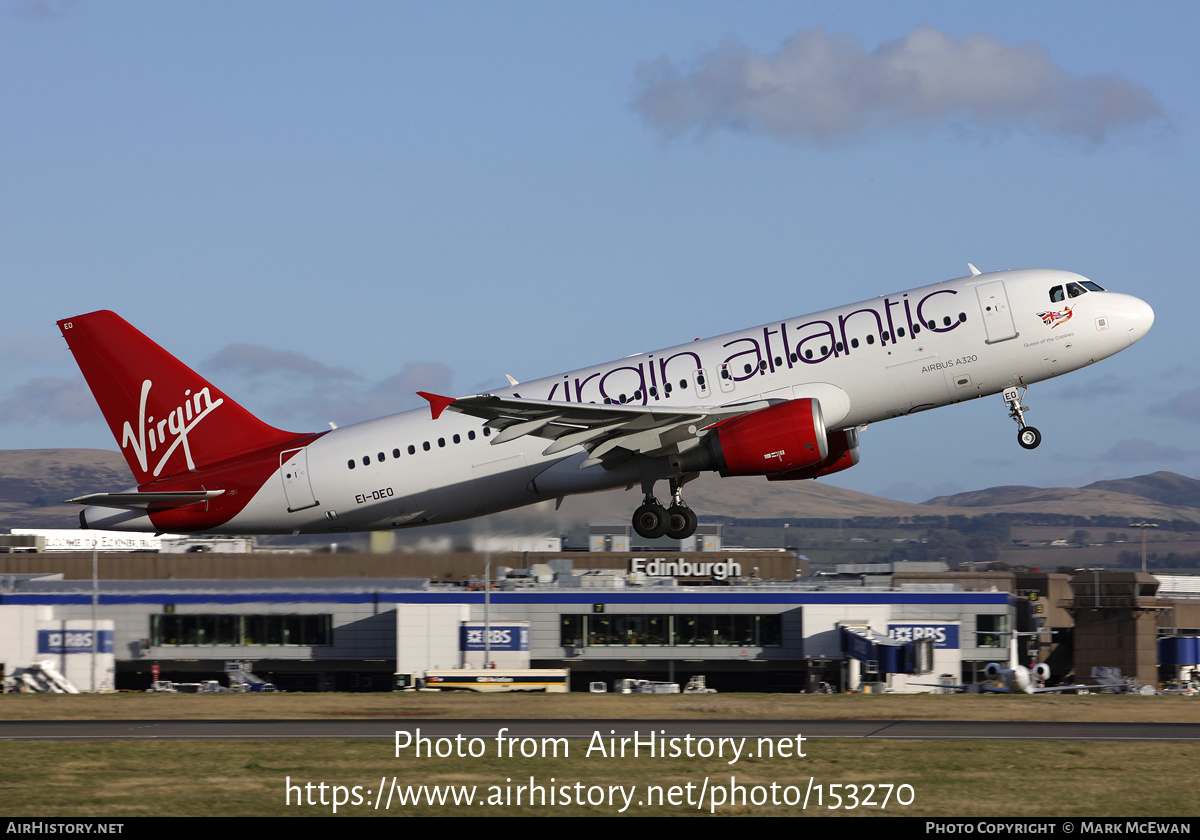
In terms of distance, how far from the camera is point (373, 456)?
1374 inches

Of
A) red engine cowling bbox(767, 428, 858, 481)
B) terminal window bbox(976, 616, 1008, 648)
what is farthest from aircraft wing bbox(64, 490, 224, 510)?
terminal window bbox(976, 616, 1008, 648)

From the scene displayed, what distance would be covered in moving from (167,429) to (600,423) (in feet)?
43.6

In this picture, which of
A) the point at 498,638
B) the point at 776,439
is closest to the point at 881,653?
the point at 498,638

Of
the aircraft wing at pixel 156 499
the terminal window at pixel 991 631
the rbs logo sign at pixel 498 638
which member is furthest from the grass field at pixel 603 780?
the terminal window at pixel 991 631

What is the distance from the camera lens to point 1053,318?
3262 centimetres

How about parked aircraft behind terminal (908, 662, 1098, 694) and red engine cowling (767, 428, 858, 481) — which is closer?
red engine cowling (767, 428, 858, 481)

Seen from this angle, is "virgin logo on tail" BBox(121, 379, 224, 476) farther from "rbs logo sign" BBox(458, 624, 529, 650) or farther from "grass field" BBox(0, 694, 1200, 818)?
"rbs logo sign" BBox(458, 624, 529, 650)

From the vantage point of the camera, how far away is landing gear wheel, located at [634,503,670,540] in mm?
35344

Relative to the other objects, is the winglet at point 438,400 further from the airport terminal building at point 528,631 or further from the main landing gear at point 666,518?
the airport terminal building at point 528,631

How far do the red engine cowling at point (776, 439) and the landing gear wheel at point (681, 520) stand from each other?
309 cm

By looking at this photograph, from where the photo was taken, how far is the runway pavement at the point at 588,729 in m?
30.3

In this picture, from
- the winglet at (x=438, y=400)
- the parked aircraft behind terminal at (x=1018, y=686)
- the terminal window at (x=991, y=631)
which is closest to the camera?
the winglet at (x=438, y=400)

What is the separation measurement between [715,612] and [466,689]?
2213 cm
